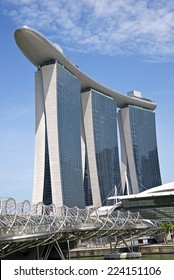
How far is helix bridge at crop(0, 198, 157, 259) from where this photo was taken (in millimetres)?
22828

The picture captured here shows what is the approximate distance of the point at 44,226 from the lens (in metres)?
28.3

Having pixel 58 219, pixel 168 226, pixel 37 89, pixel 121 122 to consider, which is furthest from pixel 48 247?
pixel 121 122

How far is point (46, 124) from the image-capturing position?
7400 cm

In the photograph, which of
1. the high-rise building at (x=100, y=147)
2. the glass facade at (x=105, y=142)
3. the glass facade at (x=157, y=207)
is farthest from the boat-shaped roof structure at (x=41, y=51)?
the glass facade at (x=157, y=207)

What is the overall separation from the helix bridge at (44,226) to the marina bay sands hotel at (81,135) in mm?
27781

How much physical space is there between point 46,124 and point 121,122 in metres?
43.2

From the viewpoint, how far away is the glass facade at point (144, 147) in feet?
354

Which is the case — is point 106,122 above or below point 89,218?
above

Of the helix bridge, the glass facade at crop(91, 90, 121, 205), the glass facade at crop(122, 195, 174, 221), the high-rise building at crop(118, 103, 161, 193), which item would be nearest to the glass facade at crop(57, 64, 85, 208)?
the glass facade at crop(122, 195, 174, 221)

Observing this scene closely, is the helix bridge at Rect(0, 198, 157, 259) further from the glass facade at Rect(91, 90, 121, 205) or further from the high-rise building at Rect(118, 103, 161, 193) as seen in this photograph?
the high-rise building at Rect(118, 103, 161, 193)

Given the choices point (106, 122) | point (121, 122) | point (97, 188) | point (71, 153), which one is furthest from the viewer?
point (121, 122)

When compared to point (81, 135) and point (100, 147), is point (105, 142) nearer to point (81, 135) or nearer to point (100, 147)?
point (100, 147)

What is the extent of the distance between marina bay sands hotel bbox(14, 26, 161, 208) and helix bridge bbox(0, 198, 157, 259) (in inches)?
1094
